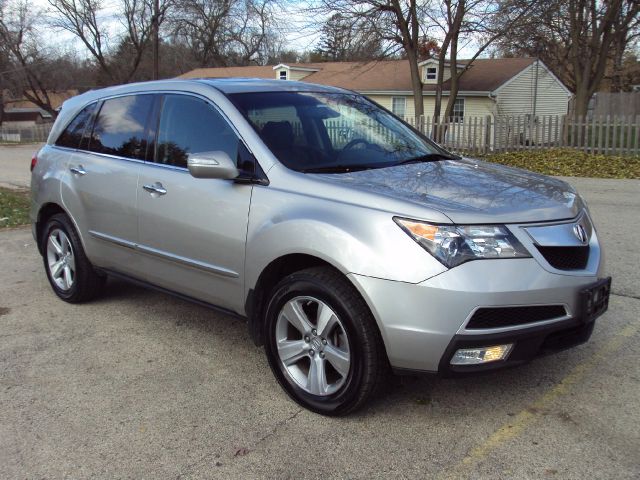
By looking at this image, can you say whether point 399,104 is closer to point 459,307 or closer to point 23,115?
point 459,307

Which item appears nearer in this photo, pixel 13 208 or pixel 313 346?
pixel 313 346

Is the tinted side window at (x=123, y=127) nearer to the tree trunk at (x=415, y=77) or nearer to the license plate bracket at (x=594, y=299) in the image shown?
the license plate bracket at (x=594, y=299)

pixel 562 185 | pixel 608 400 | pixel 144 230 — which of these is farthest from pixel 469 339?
pixel 144 230

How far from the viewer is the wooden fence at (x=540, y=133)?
15875 millimetres

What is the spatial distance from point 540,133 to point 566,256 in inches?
606

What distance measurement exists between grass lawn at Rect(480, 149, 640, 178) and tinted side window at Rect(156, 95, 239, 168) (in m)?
11.5

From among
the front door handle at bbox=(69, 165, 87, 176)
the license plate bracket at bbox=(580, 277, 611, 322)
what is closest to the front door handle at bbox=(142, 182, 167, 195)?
the front door handle at bbox=(69, 165, 87, 176)

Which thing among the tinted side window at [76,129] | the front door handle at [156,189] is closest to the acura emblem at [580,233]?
the front door handle at [156,189]

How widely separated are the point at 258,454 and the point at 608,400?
1939mm

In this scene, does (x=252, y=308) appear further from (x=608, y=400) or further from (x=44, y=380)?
(x=608, y=400)

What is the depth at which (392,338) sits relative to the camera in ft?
9.80

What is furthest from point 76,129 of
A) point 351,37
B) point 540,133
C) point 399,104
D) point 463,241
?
point 399,104

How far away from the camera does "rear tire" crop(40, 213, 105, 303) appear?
511 cm

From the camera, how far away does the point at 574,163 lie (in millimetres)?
14867
